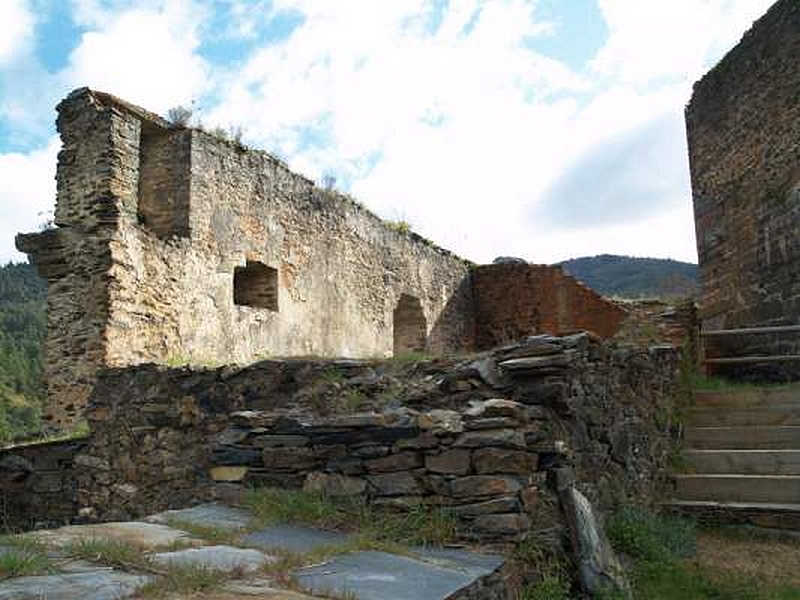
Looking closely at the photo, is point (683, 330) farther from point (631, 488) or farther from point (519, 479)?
point (519, 479)

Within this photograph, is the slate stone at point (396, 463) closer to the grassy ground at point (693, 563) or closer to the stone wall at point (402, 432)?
the stone wall at point (402, 432)

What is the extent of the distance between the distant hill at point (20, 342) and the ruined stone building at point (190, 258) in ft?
63.8

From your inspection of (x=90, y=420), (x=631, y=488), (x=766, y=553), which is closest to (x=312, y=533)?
(x=631, y=488)

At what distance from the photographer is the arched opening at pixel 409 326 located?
1555cm

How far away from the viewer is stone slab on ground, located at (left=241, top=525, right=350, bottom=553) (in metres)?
3.26

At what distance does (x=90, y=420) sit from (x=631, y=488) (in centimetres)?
488

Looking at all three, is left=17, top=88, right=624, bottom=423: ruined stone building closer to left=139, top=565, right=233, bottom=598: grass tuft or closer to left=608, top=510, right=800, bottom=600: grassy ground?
left=608, top=510, right=800, bottom=600: grassy ground

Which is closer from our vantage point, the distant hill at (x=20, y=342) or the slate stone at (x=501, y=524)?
the slate stone at (x=501, y=524)

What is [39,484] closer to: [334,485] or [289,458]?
[289,458]

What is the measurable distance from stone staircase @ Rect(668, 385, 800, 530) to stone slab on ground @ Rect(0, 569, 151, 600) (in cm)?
472

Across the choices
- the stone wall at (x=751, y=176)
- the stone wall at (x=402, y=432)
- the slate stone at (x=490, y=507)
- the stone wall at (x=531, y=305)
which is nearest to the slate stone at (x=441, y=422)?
the stone wall at (x=402, y=432)

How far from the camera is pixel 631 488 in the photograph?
216 inches

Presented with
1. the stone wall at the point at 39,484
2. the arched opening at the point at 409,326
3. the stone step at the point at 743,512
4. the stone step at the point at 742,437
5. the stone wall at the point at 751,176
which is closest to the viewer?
the stone step at the point at 743,512

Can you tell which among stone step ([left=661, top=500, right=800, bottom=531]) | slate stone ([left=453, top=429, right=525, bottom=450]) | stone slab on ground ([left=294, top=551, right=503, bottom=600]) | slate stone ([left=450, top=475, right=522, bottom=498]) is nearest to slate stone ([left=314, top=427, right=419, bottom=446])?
slate stone ([left=453, top=429, right=525, bottom=450])
